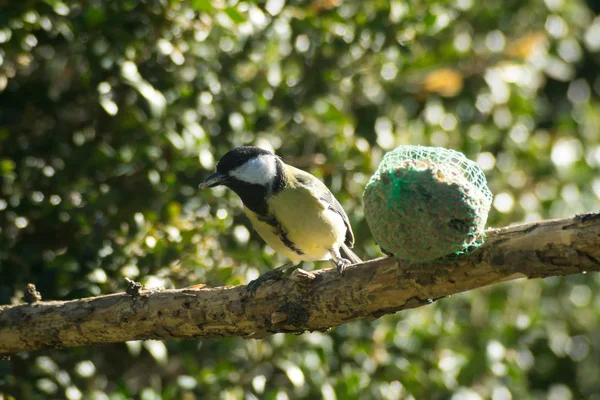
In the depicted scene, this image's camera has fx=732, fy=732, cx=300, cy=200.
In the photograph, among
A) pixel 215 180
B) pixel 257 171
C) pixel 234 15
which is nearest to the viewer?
pixel 215 180

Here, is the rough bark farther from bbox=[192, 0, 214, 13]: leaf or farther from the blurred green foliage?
bbox=[192, 0, 214, 13]: leaf

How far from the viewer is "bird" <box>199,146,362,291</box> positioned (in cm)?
301

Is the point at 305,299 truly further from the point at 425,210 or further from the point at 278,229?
the point at 278,229

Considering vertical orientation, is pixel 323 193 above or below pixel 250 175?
below

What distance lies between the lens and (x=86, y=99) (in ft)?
10.7

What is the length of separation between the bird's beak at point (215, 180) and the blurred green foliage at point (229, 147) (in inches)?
11.1

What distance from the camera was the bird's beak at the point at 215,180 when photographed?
292 centimetres

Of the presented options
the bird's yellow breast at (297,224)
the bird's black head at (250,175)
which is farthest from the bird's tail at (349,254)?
the bird's black head at (250,175)

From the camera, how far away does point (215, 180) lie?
2.95 metres

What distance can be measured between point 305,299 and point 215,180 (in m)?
0.74

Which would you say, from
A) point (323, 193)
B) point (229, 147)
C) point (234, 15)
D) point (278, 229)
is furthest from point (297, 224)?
point (234, 15)

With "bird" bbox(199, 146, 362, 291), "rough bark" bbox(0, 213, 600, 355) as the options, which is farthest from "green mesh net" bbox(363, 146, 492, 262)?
"bird" bbox(199, 146, 362, 291)

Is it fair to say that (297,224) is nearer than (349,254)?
Yes

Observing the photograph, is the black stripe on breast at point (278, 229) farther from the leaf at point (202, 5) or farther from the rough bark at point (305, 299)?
the leaf at point (202, 5)
